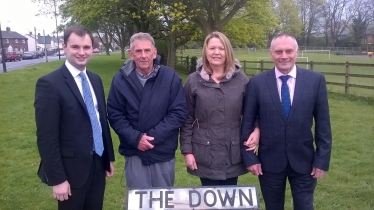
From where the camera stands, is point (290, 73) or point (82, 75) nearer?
point (82, 75)

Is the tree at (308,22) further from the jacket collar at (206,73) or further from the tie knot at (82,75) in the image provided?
the tie knot at (82,75)

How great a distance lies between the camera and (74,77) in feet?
9.61

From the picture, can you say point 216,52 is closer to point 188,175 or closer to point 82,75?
point 82,75

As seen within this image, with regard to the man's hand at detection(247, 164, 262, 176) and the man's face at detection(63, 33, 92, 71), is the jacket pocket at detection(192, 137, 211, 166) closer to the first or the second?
the man's hand at detection(247, 164, 262, 176)

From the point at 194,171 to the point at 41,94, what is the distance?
1438 millimetres

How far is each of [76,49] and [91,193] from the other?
119cm

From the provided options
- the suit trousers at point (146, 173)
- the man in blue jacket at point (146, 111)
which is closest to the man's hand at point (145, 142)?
the man in blue jacket at point (146, 111)

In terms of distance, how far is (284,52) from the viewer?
303 centimetres

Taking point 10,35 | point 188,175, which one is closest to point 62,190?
point 188,175

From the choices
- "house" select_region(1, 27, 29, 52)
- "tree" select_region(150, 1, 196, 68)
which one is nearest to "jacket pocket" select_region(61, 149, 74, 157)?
"tree" select_region(150, 1, 196, 68)

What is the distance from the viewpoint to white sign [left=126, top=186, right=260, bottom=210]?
8.84 ft

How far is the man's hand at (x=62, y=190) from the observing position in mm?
2807

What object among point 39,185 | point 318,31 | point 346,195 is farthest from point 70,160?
point 318,31

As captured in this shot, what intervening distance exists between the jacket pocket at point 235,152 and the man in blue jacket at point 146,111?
1.53 feet
